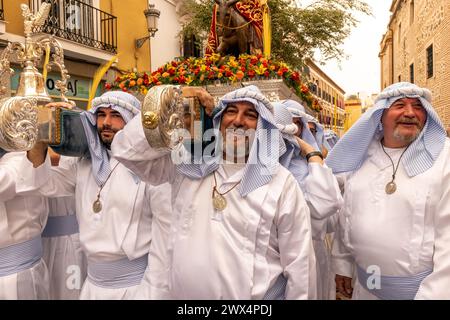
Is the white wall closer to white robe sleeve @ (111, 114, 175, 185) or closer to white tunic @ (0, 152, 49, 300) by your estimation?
white tunic @ (0, 152, 49, 300)

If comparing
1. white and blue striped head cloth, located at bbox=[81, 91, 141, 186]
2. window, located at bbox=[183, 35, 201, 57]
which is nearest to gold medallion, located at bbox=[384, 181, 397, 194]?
white and blue striped head cloth, located at bbox=[81, 91, 141, 186]

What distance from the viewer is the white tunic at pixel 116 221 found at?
2.37 meters

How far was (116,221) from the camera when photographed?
94.0 inches

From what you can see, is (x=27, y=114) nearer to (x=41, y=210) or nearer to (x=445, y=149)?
(x=41, y=210)

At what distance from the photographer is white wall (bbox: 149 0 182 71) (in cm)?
1477

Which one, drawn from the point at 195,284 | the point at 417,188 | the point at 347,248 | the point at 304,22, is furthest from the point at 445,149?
the point at 304,22

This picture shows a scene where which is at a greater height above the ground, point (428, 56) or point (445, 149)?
point (428, 56)

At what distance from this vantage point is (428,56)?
1599 centimetres

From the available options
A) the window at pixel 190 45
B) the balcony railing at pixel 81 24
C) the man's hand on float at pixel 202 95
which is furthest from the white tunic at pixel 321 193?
the window at pixel 190 45

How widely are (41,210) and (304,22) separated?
12989 mm

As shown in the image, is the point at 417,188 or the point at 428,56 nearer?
the point at 417,188

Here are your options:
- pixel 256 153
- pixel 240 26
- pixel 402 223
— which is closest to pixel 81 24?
pixel 240 26

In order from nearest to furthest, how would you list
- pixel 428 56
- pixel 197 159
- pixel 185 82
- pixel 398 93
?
1. pixel 197 159
2. pixel 398 93
3. pixel 185 82
4. pixel 428 56

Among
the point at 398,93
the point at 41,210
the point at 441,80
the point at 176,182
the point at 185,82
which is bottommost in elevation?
the point at 41,210
